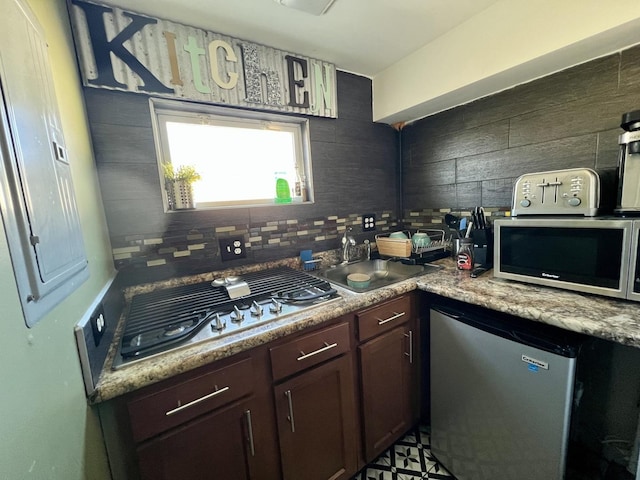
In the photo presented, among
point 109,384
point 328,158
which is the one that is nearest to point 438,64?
point 328,158

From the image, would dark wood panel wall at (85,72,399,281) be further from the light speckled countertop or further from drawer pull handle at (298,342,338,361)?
drawer pull handle at (298,342,338,361)

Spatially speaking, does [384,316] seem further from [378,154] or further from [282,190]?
[378,154]

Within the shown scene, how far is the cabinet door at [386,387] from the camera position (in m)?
1.16

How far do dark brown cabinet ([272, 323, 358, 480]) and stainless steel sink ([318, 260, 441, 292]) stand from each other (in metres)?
0.54

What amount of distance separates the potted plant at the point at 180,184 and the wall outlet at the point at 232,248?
0.25m

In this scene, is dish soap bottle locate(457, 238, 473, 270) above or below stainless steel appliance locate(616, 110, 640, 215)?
below

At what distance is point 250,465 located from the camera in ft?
2.83

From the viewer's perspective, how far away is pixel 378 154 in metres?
1.94

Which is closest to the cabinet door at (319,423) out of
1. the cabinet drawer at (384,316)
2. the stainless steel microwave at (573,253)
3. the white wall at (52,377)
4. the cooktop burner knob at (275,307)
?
the cabinet drawer at (384,316)

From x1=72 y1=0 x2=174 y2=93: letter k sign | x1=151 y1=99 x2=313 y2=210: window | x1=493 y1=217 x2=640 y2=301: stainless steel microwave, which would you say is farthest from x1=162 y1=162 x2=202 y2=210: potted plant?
x1=493 y1=217 x2=640 y2=301: stainless steel microwave

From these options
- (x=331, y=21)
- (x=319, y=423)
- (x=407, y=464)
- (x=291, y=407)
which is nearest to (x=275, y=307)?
(x=291, y=407)

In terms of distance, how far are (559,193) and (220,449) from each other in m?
1.62

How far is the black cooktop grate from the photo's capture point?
35.7 inches

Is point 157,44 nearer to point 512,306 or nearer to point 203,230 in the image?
point 203,230
